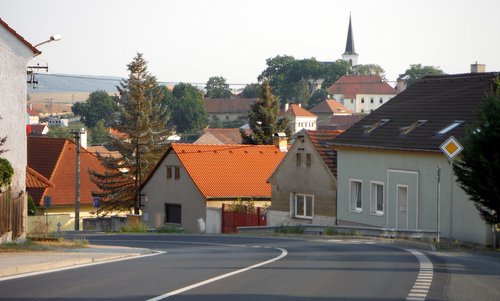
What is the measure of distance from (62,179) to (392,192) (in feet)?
108

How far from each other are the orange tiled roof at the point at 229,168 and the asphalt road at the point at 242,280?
116ft

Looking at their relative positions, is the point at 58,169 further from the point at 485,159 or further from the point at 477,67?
the point at 485,159

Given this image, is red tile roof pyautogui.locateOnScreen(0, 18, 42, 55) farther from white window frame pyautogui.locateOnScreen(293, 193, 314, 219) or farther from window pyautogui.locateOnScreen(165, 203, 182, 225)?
window pyautogui.locateOnScreen(165, 203, 182, 225)

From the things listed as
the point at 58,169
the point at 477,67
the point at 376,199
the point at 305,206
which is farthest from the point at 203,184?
the point at 477,67

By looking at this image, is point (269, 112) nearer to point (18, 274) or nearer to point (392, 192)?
point (392, 192)

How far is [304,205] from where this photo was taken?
47.8 metres

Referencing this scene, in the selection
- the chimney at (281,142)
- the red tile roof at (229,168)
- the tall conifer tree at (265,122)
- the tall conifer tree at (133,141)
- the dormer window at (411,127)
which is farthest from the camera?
the tall conifer tree at (265,122)

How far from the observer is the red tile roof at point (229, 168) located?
2194 inches

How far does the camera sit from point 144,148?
76375mm

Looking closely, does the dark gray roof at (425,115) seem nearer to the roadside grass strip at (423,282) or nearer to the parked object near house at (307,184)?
the parked object near house at (307,184)

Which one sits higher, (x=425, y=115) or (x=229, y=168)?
(x=425, y=115)

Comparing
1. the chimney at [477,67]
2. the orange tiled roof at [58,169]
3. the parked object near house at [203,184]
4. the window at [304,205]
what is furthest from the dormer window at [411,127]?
the orange tiled roof at [58,169]

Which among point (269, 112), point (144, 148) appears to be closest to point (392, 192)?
point (144, 148)

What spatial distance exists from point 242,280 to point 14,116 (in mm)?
12768
